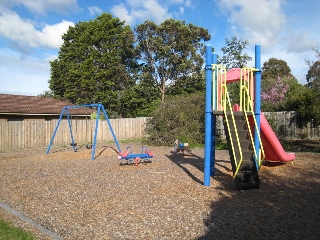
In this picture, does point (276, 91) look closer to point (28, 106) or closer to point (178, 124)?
point (178, 124)

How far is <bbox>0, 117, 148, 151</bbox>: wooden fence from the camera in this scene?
60.2ft

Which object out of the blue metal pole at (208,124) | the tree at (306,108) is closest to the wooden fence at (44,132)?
the blue metal pole at (208,124)

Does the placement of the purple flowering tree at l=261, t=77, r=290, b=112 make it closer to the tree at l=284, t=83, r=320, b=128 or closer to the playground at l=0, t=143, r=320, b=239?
the tree at l=284, t=83, r=320, b=128

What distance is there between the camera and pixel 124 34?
3581 centimetres

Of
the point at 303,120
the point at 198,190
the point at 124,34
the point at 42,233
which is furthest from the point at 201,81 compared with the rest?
the point at 42,233

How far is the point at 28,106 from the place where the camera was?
24.5 metres

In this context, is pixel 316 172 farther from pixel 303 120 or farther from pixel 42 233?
pixel 303 120

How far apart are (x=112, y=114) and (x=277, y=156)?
91.7 ft

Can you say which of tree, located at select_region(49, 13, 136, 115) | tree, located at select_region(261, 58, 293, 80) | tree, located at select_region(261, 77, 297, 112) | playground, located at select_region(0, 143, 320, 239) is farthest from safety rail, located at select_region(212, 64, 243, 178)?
tree, located at select_region(261, 58, 293, 80)

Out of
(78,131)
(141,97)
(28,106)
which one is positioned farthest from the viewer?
(141,97)

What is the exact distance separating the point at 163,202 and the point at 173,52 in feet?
100

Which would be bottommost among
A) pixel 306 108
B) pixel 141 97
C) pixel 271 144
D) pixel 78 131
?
pixel 78 131

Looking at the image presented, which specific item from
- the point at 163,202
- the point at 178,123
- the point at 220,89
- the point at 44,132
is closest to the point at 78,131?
the point at 44,132

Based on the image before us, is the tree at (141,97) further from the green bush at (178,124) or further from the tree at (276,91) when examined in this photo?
the green bush at (178,124)
